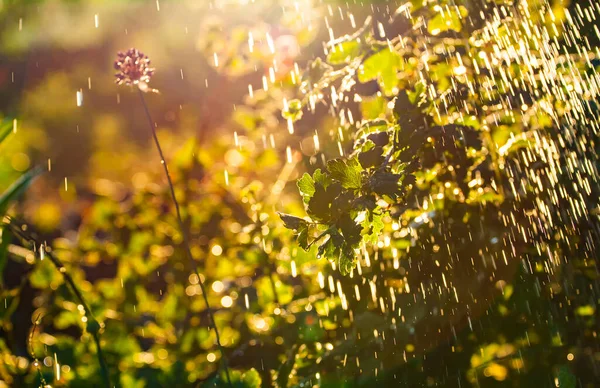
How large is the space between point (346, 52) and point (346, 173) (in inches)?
16.0

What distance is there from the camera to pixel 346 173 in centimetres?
72

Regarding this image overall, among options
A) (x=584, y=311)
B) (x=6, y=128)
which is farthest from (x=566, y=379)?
(x=6, y=128)

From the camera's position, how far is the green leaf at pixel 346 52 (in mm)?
1028

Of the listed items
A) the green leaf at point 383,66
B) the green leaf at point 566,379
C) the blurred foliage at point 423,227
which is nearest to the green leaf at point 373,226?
the blurred foliage at point 423,227

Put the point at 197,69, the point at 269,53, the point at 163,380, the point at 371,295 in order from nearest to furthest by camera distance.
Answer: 1. the point at 371,295
2. the point at 163,380
3. the point at 269,53
4. the point at 197,69

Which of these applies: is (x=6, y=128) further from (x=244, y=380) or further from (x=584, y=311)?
(x=584, y=311)

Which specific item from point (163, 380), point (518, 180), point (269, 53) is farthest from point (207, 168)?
point (518, 180)

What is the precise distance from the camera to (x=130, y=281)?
1.78m

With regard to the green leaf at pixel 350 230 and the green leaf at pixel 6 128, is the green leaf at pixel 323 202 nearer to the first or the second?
the green leaf at pixel 350 230

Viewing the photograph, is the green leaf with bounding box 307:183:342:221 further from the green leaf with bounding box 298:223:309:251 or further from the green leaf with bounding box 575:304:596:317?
the green leaf with bounding box 575:304:596:317

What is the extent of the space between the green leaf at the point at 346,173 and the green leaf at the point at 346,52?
378 millimetres

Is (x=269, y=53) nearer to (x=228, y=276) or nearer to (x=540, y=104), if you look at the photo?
(x=228, y=276)

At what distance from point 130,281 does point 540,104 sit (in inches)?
55.7

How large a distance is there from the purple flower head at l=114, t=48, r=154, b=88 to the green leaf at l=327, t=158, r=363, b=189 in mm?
652
